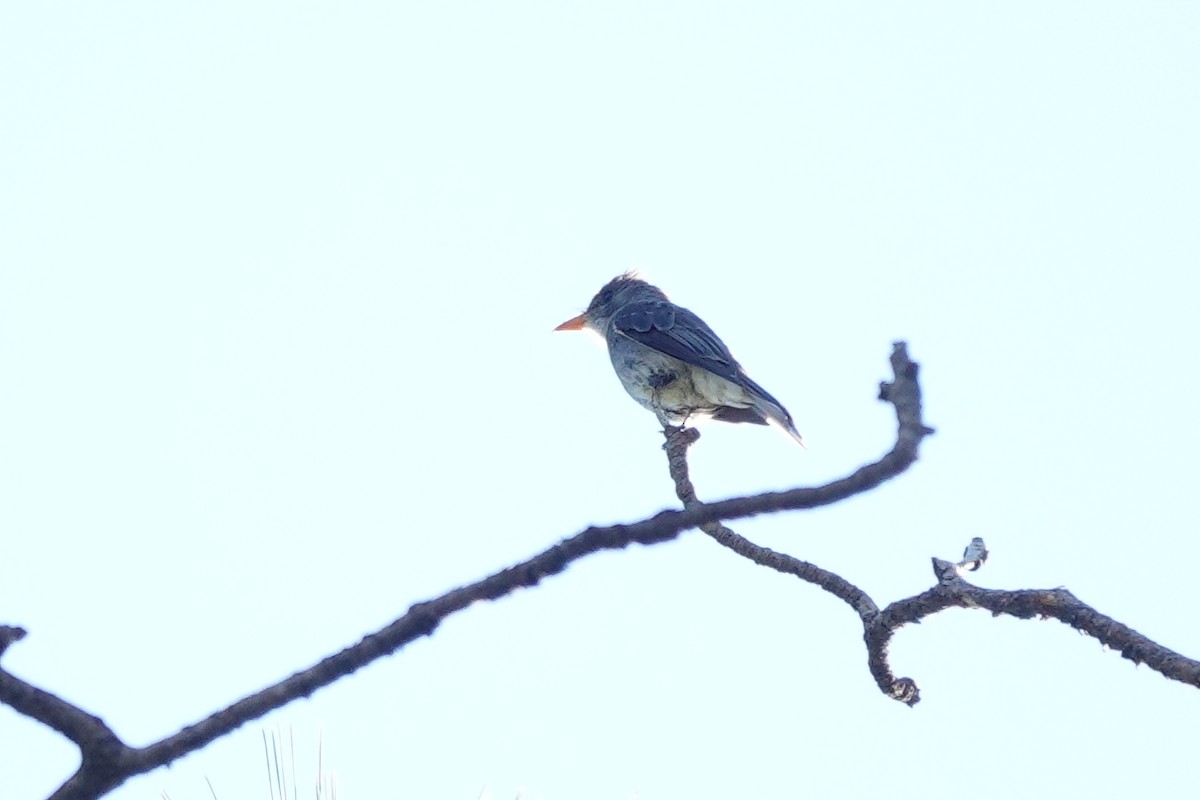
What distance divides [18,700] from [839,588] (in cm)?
171

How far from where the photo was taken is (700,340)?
7871 mm

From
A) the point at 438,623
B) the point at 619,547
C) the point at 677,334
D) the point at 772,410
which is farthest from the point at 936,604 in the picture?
the point at 677,334

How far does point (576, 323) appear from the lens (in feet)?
31.5

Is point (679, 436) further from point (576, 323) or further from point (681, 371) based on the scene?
point (576, 323)

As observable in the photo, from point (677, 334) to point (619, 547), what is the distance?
565cm

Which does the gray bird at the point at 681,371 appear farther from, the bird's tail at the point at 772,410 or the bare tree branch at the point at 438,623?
the bare tree branch at the point at 438,623

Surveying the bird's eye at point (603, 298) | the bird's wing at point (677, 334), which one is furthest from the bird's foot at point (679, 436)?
the bird's eye at point (603, 298)

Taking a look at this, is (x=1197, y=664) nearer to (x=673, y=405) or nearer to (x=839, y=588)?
(x=839, y=588)

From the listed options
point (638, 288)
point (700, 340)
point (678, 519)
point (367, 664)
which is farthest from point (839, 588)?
point (638, 288)

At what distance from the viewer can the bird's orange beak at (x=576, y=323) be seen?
9.57 m

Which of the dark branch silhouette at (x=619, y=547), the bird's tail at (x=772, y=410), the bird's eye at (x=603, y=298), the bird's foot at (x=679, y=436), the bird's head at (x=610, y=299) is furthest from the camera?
the bird's eye at (x=603, y=298)

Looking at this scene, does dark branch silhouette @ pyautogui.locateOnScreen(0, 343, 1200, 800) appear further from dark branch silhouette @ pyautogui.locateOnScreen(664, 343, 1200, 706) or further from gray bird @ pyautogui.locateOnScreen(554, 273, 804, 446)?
gray bird @ pyautogui.locateOnScreen(554, 273, 804, 446)

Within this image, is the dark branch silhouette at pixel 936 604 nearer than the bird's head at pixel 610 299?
Yes

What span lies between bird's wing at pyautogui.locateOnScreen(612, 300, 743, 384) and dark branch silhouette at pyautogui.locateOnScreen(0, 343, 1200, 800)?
4747 millimetres
